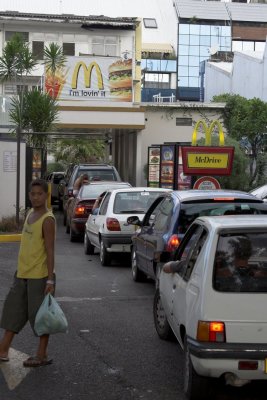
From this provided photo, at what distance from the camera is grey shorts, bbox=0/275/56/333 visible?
659 cm

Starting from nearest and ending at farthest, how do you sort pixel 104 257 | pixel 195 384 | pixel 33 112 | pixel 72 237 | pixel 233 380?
pixel 233 380
pixel 195 384
pixel 104 257
pixel 72 237
pixel 33 112

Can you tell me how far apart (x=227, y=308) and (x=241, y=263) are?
0.38 m

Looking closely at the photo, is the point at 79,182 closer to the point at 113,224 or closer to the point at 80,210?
the point at 80,210

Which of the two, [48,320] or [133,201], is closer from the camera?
[48,320]

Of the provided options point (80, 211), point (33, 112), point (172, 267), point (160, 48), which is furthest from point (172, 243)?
point (160, 48)

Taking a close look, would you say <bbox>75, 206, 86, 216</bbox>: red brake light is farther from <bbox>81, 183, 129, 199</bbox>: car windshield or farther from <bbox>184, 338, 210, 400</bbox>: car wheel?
<bbox>184, 338, 210, 400</bbox>: car wheel

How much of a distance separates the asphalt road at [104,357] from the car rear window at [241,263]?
95cm

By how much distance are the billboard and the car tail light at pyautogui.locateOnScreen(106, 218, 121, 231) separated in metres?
18.7

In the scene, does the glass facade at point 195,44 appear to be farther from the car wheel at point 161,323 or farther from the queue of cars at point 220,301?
the queue of cars at point 220,301

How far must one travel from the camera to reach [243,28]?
79.0m

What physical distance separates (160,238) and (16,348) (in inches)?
110

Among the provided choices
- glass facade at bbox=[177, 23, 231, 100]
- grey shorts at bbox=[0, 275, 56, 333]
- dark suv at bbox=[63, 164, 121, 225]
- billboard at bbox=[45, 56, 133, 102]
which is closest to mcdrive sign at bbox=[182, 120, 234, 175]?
dark suv at bbox=[63, 164, 121, 225]

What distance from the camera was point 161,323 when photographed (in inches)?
305

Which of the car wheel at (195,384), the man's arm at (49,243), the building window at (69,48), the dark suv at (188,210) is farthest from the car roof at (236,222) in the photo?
the building window at (69,48)
